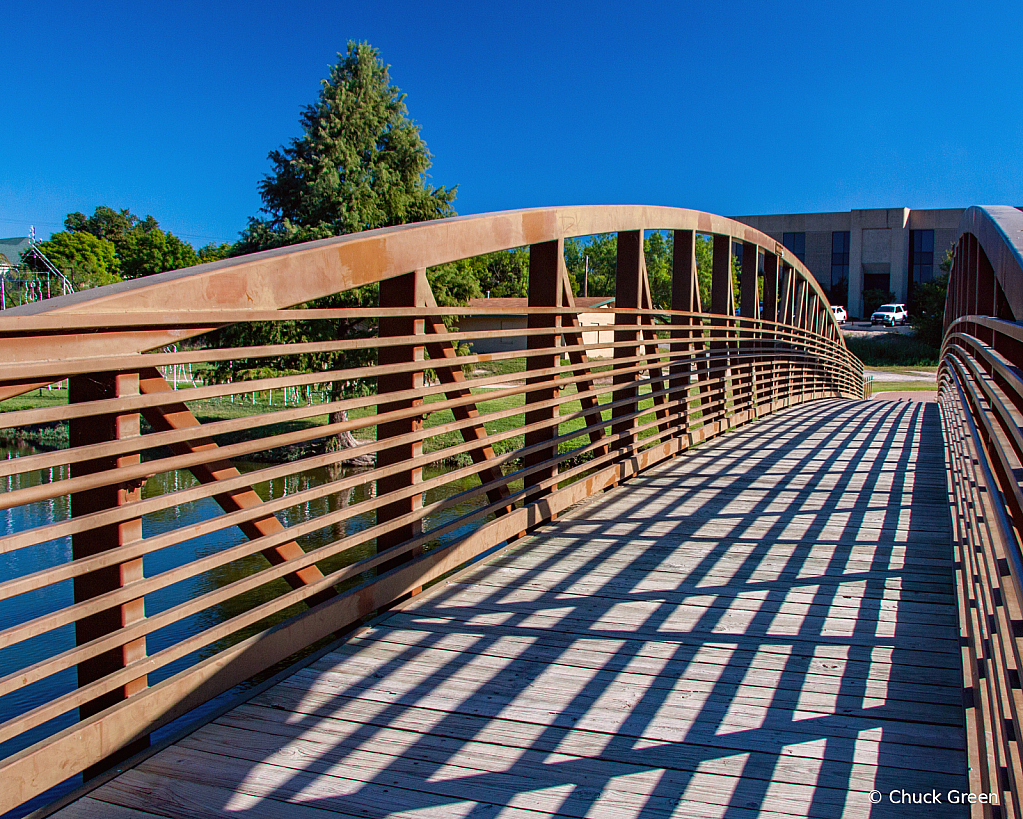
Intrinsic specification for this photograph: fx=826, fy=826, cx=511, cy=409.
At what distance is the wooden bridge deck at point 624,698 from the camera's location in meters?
2.22

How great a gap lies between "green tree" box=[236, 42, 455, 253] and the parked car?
37.2m

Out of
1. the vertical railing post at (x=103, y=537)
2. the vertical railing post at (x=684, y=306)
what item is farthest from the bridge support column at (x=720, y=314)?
the vertical railing post at (x=103, y=537)

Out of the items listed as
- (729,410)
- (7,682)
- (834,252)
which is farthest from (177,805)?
(834,252)

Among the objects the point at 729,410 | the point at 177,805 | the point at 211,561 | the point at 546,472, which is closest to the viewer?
the point at 177,805

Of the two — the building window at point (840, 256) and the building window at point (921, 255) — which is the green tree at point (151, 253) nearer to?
the building window at point (840, 256)

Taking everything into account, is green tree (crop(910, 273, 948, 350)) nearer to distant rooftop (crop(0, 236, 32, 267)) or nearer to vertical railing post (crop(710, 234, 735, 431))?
vertical railing post (crop(710, 234, 735, 431))

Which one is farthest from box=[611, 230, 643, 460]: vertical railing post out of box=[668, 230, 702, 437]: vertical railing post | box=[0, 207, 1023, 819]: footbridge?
box=[668, 230, 702, 437]: vertical railing post

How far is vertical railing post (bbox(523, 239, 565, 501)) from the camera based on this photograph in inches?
190

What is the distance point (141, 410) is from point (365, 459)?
56.4ft

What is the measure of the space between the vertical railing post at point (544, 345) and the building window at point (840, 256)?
59.7 m

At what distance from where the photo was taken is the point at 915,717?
259cm

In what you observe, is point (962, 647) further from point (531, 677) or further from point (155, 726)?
point (155, 726)

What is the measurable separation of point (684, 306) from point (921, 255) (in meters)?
57.6

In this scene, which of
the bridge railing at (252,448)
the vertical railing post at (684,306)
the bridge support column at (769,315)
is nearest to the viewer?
the bridge railing at (252,448)
